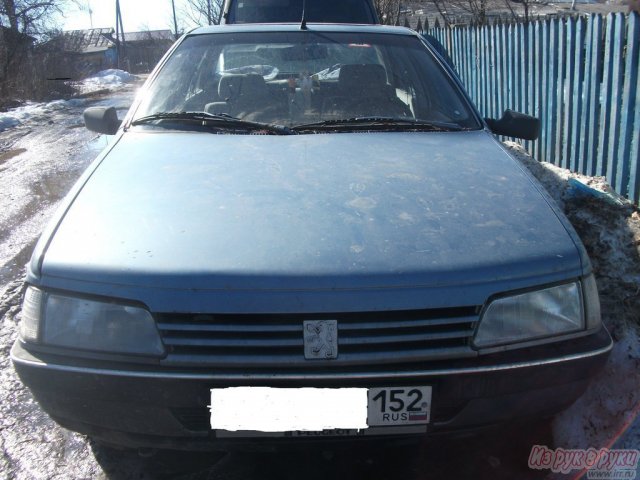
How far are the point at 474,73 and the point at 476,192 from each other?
6902 mm

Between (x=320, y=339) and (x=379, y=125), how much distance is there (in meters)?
1.43

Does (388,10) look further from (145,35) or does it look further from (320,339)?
(145,35)

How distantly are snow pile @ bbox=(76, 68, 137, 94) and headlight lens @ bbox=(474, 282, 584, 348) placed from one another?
77.2 ft

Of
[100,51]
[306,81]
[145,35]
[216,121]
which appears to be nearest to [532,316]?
[216,121]

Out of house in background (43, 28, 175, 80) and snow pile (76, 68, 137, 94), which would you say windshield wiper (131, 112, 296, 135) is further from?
snow pile (76, 68, 137, 94)

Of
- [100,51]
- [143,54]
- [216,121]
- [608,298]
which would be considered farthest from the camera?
[100,51]

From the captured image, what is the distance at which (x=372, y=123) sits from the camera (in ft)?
9.21

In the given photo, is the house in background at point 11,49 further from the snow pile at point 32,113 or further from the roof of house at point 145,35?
the roof of house at point 145,35

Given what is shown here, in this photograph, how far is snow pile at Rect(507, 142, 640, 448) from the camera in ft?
7.84

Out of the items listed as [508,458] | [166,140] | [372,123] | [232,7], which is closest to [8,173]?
[232,7]

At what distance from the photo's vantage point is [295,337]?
66.7 inches

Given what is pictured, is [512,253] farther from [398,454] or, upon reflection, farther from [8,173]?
[8,173]

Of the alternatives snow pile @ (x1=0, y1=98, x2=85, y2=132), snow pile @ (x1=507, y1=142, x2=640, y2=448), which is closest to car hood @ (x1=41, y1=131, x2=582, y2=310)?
snow pile @ (x1=507, y1=142, x2=640, y2=448)

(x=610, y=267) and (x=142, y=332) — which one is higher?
(x=142, y=332)
